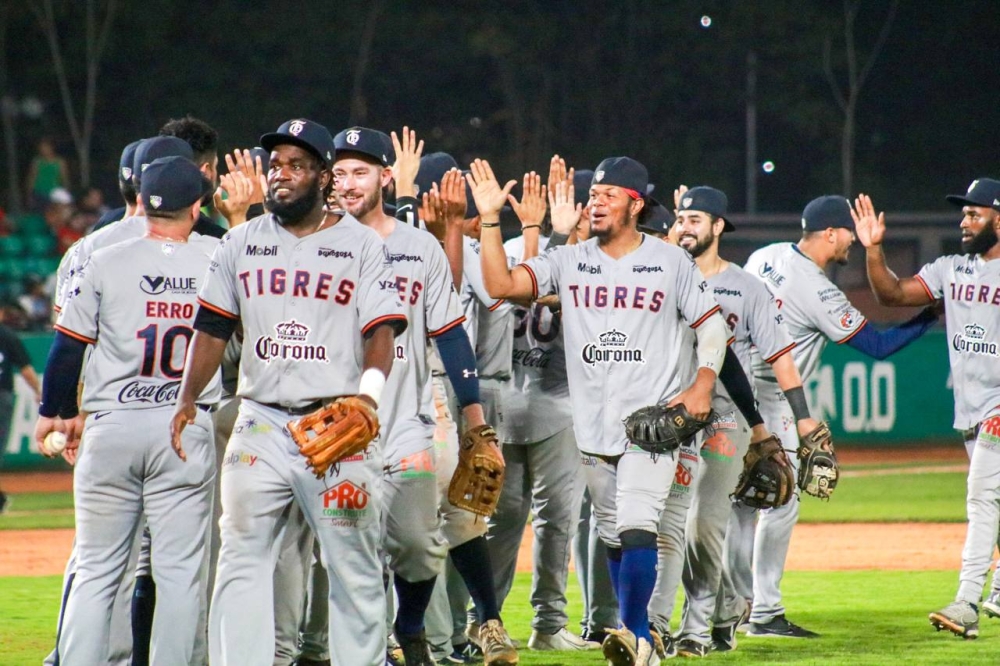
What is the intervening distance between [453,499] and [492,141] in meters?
29.1

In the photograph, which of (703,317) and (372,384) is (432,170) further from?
(372,384)

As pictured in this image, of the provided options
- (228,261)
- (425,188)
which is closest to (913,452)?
(425,188)

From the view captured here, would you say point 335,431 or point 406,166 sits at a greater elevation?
point 406,166

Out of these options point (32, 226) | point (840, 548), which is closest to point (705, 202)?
point (840, 548)

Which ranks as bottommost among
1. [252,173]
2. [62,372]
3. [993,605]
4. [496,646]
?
[993,605]

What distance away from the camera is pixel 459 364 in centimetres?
593

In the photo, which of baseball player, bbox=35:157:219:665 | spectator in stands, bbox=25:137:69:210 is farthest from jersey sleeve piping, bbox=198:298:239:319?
spectator in stands, bbox=25:137:69:210

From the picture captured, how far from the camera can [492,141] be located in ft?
113

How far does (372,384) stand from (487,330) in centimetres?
250

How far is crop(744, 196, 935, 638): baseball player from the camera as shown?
7848mm

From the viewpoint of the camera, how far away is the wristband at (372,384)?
491 cm

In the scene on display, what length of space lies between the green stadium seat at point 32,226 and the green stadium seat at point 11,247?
0.52m

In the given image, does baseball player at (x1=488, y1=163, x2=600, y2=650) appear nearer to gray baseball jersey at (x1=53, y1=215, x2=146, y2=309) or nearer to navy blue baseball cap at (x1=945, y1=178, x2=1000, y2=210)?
gray baseball jersey at (x1=53, y1=215, x2=146, y2=309)

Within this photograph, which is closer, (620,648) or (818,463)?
(620,648)
